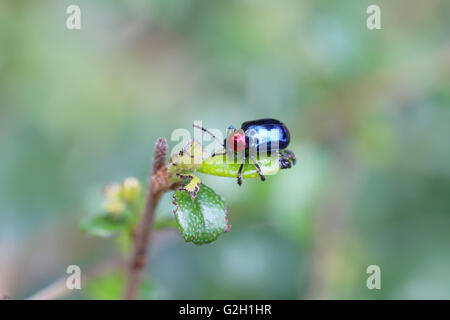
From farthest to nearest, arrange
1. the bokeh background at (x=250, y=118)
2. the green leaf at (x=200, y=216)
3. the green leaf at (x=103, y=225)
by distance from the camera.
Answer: the bokeh background at (x=250, y=118), the green leaf at (x=103, y=225), the green leaf at (x=200, y=216)

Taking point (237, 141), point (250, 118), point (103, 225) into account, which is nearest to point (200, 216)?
point (237, 141)

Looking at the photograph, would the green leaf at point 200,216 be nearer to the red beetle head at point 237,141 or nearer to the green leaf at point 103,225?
the red beetle head at point 237,141

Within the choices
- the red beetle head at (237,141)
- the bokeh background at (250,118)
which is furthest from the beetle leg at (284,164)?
the bokeh background at (250,118)

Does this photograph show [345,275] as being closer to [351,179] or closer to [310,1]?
[351,179]

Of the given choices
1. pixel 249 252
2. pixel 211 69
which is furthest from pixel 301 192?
pixel 211 69

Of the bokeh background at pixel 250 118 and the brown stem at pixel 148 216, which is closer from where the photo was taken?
the brown stem at pixel 148 216

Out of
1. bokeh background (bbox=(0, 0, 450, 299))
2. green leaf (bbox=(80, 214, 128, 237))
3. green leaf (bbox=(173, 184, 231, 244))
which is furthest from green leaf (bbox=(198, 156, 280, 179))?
bokeh background (bbox=(0, 0, 450, 299))

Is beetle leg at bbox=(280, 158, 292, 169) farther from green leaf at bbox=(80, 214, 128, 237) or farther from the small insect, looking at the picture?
green leaf at bbox=(80, 214, 128, 237)
